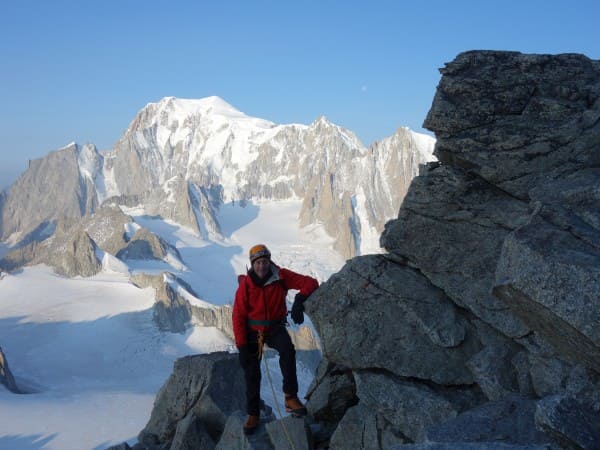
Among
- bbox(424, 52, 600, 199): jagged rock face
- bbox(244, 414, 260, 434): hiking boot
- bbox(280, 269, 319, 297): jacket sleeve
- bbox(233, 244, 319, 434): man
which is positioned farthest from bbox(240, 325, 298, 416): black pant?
bbox(424, 52, 600, 199): jagged rock face

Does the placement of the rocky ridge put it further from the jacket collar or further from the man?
the jacket collar

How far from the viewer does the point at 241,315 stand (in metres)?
11.5

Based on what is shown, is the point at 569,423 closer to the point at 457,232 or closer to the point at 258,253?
the point at 457,232

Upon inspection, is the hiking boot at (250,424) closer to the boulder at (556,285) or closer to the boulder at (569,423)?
the boulder at (556,285)

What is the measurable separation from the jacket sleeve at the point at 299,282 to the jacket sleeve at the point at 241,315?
37.8 inches

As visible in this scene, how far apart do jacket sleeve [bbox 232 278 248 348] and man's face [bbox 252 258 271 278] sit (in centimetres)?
45

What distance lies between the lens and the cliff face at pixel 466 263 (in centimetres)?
988

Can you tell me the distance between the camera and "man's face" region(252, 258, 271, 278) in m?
11.4

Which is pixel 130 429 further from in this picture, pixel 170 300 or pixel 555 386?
pixel 170 300

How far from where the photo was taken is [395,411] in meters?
10.6

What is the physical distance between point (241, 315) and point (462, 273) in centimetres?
488

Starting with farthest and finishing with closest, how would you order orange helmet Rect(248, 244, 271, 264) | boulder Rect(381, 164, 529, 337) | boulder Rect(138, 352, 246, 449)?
boulder Rect(138, 352, 246, 449) < orange helmet Rect(248, 244, 271, 264) < boulder Rect(381, 164, 529, 337)

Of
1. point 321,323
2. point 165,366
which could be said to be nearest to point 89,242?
point 165,366

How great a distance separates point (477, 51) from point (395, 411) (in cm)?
833
